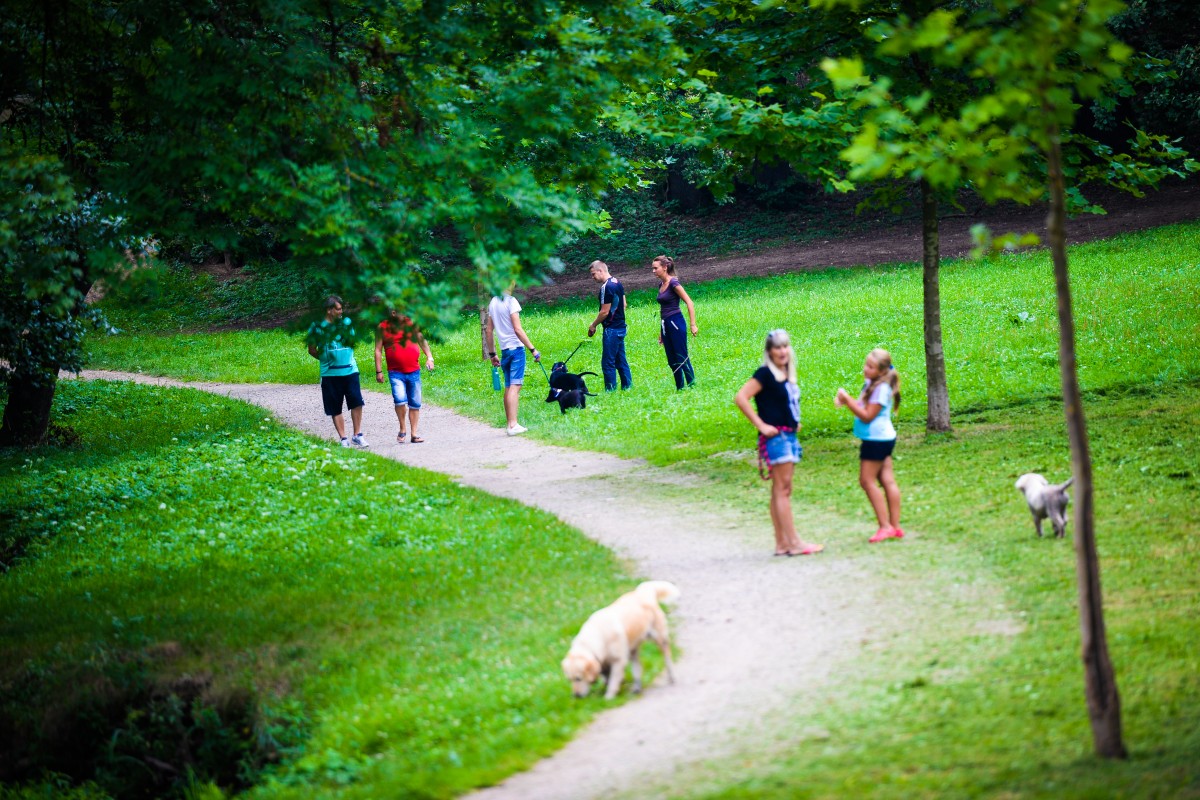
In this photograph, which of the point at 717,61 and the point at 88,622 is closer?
the point at 88,622

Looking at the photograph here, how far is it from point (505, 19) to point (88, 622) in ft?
21.9

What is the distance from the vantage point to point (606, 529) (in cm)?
1078

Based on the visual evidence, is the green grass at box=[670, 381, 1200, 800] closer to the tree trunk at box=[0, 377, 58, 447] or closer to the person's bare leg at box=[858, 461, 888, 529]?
the person's bare leg at box=[858, 461, 888, 529]

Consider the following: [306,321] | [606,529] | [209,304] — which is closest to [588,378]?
[606,529]

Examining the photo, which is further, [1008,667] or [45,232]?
[45,232]

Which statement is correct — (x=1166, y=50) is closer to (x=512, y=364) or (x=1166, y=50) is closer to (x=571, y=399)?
(x=571, y=399)

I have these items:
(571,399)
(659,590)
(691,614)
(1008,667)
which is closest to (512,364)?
(571,399)

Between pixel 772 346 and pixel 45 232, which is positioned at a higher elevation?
pixel 45 232

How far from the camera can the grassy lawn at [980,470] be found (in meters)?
5.21

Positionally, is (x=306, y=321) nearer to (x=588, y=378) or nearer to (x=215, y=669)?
(x=215, y=669)

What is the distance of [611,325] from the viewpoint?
18453 millimetres

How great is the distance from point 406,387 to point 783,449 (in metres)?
8.44

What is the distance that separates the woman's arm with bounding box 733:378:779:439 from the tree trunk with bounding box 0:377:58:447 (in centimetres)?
1552

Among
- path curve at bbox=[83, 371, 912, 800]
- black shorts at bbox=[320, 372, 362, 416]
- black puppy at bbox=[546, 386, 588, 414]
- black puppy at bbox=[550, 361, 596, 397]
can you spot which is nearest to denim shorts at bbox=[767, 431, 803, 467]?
path curve at bbox=[83, 371, 912, 800]
